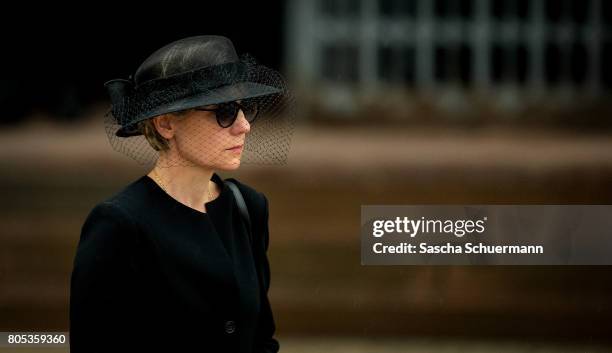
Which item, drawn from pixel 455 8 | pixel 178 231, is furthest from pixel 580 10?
pixel 178 231

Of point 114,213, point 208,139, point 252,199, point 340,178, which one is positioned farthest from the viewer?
point 340,178

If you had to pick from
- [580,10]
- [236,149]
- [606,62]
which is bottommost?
[236,149]

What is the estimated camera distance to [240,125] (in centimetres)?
188

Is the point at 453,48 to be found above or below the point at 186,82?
above

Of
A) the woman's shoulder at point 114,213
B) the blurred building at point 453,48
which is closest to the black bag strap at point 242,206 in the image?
the woman's shoulder at point 114,213

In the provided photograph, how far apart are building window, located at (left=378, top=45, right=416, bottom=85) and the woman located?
2.59 m

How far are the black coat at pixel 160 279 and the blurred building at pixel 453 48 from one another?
8.13 ft

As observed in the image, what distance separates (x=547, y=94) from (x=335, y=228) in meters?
1.14

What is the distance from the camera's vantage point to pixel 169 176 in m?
1.86

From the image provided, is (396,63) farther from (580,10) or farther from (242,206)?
(242,206)

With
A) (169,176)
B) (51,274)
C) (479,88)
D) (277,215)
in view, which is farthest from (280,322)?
(169,176)

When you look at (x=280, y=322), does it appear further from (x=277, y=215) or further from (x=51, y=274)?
(x=51, y=274)

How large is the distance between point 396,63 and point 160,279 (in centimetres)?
305

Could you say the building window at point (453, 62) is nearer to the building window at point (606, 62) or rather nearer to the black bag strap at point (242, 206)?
the building window at point (606, 62)
